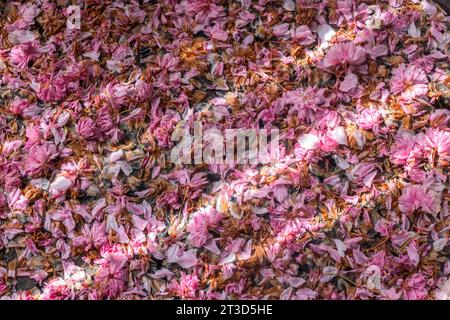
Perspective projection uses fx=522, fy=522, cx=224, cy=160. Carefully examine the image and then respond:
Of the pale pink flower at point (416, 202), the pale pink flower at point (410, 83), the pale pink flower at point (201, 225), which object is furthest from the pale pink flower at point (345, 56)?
the pale pink flower at point (201, 225)

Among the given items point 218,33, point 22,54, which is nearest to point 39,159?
point 22,54

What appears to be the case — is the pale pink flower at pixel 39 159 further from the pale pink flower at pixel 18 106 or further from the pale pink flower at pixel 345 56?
the pale pink flower at pixel 345 56

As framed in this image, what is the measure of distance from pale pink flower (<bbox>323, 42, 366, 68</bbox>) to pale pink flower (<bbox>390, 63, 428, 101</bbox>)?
12 cm

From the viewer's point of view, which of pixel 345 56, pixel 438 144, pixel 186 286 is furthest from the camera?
pixel 345 56

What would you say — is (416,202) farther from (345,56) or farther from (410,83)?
(345,56)

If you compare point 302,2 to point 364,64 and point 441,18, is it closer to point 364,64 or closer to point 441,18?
point 364,64

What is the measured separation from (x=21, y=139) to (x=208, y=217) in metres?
0.65

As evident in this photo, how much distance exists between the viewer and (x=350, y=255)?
4.68ft

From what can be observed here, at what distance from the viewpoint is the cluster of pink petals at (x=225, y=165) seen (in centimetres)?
143

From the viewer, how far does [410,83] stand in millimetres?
1605

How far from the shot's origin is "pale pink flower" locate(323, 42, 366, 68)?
163 cm

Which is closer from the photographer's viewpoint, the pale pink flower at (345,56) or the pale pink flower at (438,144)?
the pale pink flower at (438,144)

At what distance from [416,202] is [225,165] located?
Answer: 549 millimetres
